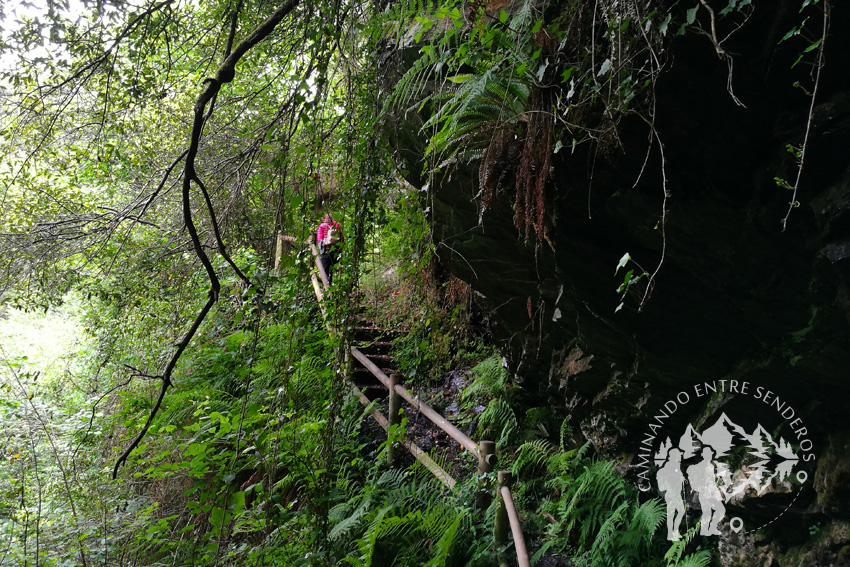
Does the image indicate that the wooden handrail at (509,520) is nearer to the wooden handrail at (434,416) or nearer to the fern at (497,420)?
the wooden handrail at (434,416)

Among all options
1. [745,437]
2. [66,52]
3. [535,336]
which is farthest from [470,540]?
[66,52]

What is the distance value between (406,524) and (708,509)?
1.95 m

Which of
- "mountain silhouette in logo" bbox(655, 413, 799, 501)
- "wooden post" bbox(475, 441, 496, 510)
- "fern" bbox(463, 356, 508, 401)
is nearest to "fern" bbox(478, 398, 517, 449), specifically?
"fern" bbox(463, 356, 508, 401)

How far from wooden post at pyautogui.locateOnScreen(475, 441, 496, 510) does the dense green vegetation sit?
0.35 feet

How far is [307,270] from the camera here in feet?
9.18

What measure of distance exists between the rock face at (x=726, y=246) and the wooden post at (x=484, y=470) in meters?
0.94

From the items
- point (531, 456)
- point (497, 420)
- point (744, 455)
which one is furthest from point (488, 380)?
point (744, 455)

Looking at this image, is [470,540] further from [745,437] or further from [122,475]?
[122,475]

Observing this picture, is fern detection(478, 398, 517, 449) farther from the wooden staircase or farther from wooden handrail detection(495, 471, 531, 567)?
the wooden staircase

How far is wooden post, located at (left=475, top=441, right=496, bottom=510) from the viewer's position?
3494 mm

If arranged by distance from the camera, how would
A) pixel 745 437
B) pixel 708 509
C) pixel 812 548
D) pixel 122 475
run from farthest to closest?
pixel 122 475 → pixel 708 509 → pixel 745 437 → pixel 812 548

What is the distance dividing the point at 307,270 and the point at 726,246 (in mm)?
2001

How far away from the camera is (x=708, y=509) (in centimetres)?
278

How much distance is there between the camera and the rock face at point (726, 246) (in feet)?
A: 6.42
